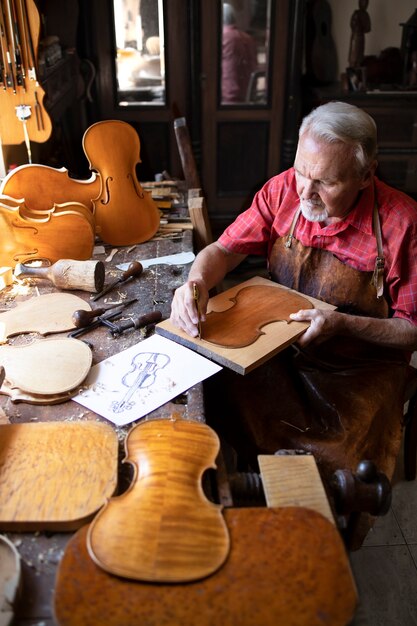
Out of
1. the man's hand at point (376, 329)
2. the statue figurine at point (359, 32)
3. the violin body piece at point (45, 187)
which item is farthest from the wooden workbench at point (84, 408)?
the statue figurine at point (359, 32)

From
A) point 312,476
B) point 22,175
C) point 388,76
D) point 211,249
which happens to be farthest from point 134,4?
point 312,476

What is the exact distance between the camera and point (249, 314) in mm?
1757

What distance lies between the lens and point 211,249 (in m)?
2.12

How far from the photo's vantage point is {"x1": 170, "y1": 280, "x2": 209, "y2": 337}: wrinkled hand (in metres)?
1.66

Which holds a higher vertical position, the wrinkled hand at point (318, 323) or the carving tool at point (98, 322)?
the wrinkled hand at point (318, 323)

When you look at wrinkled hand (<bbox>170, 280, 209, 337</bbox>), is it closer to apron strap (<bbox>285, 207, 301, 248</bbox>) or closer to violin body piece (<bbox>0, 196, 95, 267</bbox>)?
apron strap (<bbox>285, 207, 301, 248</bbox>)

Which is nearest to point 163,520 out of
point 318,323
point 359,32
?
point 318,323

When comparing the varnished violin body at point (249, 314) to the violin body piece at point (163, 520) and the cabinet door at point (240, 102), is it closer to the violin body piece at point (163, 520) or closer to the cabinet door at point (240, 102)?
the violin body piece at point (163, 520)

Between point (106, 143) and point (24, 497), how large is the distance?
177cm

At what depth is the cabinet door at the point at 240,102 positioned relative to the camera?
181 inches

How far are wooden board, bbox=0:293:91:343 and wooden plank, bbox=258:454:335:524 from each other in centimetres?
91

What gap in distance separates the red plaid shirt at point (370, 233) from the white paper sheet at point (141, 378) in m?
0.68

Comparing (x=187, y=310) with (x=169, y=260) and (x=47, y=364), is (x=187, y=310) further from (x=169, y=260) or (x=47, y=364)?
(x=169, y=260)

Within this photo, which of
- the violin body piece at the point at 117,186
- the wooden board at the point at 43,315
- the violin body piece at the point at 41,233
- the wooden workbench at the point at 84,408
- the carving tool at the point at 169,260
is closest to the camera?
the wooden workbench at the point at 84,408
